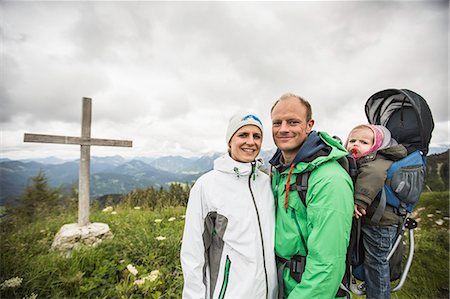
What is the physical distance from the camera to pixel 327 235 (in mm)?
1653

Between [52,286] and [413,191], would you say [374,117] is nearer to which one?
[413,191]

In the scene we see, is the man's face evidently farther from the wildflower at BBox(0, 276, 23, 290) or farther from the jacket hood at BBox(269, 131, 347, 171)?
the wildflower at BBox(0, 276, 23, 290)

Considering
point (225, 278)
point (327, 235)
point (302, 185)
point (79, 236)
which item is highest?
point (302, 185)

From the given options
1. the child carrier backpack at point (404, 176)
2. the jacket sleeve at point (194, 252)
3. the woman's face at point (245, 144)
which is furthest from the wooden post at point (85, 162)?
the child carrier backpack at point (404, 176)

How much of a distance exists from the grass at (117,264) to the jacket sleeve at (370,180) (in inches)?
124

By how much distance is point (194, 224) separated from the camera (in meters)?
2.03

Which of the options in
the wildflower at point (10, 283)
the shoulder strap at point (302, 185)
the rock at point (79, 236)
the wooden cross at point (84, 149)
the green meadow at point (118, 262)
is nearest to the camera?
the shoulder strap at point (302, 185)

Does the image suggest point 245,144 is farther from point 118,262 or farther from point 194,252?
point 118,262

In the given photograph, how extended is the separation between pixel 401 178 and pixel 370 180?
0.39 meters

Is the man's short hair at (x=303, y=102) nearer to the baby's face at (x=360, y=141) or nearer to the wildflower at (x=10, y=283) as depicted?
the baby's face at (x=360, y=141)

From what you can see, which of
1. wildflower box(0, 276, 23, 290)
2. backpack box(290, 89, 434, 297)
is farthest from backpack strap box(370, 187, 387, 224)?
wildflower box(0, 276, 23, 290)

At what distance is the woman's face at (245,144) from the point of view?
222cm

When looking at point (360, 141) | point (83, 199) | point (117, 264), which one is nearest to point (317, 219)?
point (360, 141)

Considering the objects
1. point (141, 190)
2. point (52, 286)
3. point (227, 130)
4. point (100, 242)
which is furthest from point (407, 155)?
point (141, 190)
